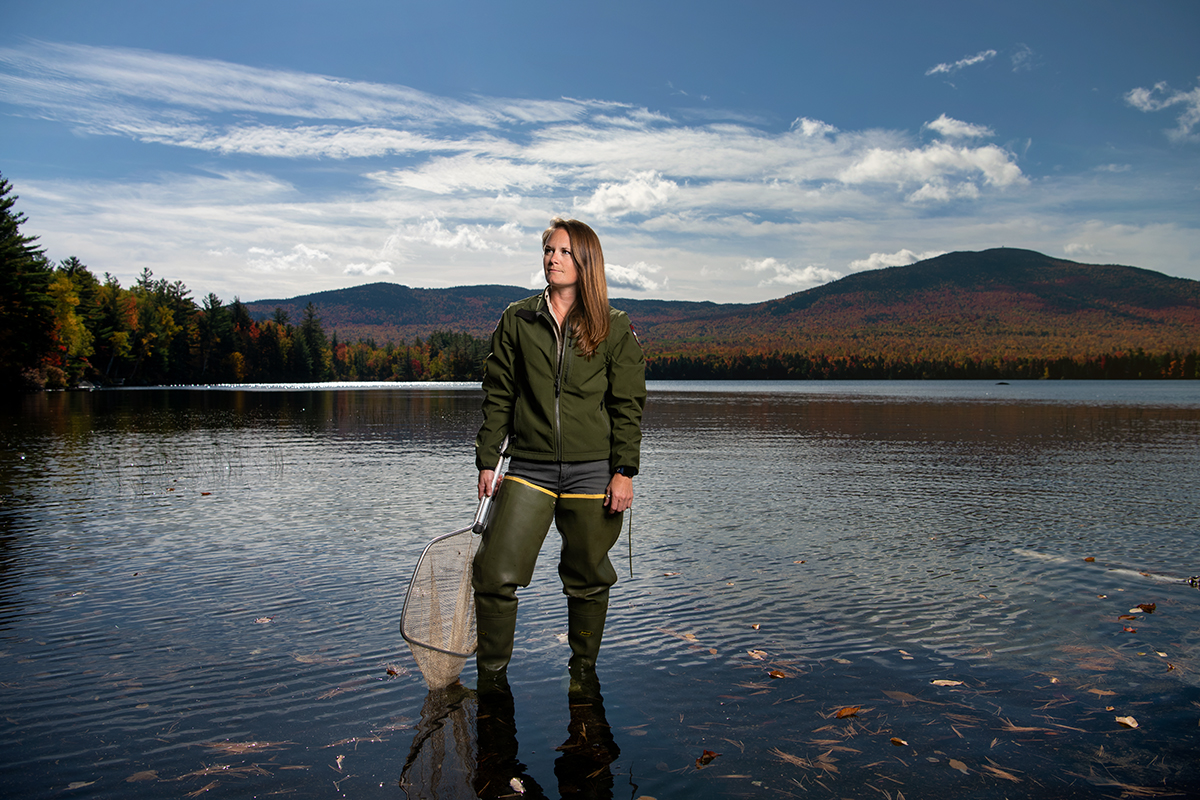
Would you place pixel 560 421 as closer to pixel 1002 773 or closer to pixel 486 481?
pixel 486 481

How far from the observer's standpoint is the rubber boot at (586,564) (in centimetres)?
478

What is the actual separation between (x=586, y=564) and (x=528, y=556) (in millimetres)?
353

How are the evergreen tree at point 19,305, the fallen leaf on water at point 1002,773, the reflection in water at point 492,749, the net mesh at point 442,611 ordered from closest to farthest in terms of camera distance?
the reflection in water at point 492,749, the fallen leaf on water at point 1002,773, the net mesh at point 442,611, the evergreen tree at point 19,305

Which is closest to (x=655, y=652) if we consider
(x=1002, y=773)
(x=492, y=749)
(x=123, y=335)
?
(x=492, y=749)

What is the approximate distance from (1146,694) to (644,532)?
6695 mm

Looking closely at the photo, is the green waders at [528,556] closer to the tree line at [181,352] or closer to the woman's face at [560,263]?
the woman's face at [560,263]

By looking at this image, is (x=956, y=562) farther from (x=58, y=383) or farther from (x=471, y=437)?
(x=58, y=383)

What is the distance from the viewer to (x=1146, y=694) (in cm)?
519

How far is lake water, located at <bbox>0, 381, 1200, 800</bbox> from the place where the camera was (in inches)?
161

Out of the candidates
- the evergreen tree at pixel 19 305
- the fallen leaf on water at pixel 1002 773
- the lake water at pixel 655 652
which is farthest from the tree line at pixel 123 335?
the fallen leaf on water at pixel 1002 773

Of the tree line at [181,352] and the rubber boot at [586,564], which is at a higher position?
the tree line at [181,352]

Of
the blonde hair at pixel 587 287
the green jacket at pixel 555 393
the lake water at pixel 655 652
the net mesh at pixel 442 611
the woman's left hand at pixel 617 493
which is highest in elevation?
the blonde hair at pixel 587 287

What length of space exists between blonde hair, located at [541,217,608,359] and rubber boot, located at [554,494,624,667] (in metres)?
0.92

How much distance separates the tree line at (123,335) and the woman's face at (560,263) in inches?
2532
